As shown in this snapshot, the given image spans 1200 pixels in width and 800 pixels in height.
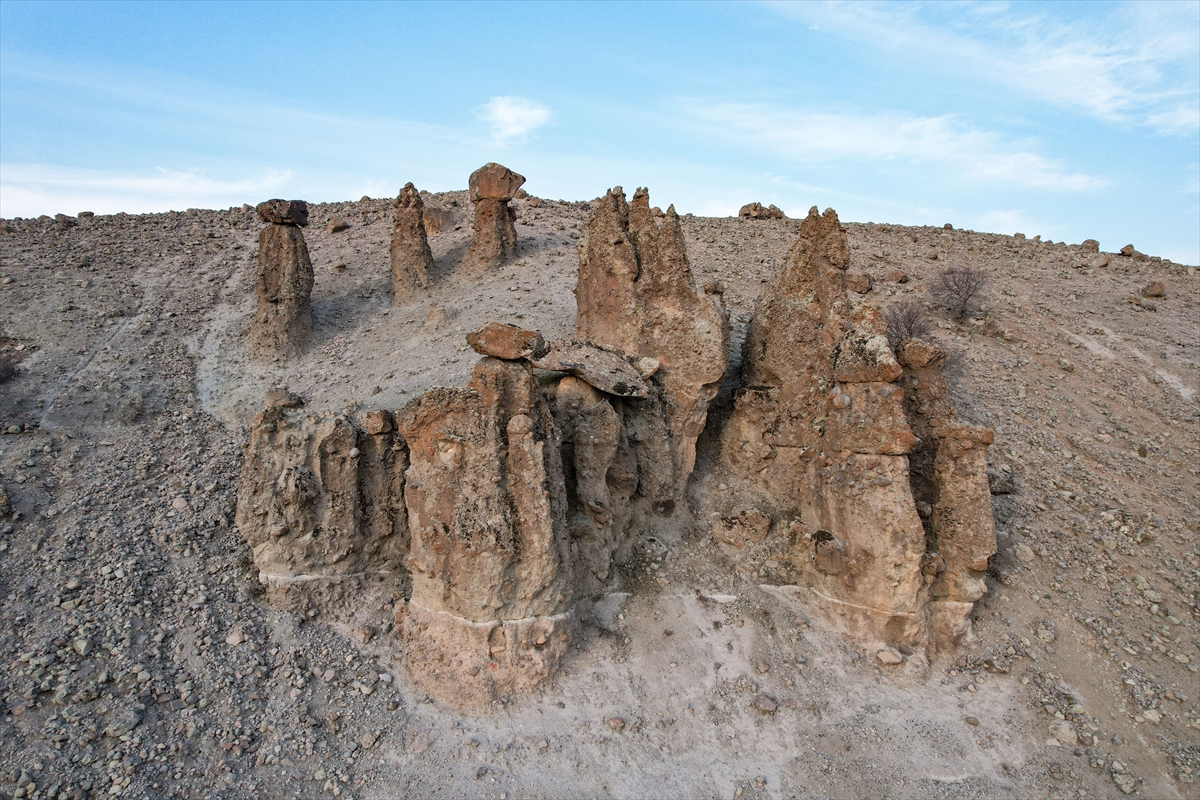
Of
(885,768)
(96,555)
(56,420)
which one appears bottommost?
(885,768)

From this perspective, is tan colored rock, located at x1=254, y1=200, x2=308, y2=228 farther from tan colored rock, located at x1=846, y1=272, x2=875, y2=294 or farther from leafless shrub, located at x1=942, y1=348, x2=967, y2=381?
leafless shrub, located at x1=942, y1=348, x2=967, y2=381

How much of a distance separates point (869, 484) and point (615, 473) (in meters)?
3.40

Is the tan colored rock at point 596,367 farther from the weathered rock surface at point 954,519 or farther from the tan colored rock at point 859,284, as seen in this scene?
the tan colored rock at point 859,284

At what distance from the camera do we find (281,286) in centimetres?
1469

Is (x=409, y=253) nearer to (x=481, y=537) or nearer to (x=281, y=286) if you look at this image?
(x=281, y=286)

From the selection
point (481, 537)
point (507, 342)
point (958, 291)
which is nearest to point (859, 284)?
point (958, 291)

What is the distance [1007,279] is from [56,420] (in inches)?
952

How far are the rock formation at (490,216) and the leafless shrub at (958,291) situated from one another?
38.9ft

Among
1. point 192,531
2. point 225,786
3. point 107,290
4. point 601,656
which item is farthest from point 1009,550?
point 107,290

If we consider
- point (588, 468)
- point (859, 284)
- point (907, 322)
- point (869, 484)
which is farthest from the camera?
point (859, 284)

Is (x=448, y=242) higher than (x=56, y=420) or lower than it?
higher

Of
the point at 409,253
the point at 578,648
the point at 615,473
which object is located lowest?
the point at 578,648

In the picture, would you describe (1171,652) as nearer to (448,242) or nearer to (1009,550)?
(1009,550)

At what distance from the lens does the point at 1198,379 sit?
1524cm
